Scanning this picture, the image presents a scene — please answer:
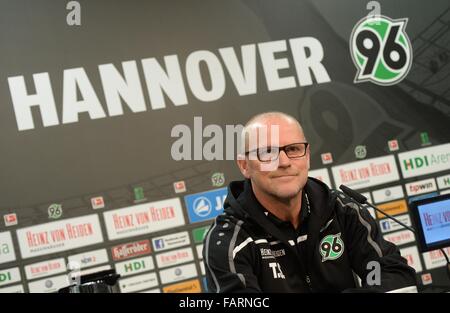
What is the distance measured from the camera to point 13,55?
11.4 feet

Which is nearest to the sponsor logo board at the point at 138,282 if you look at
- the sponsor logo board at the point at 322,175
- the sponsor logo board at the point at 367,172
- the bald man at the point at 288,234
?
the sponsor logo board at the point at 322,175

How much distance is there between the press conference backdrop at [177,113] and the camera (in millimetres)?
3445

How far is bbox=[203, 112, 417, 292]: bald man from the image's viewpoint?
1.78 metres

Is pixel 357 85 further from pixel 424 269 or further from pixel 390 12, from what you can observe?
pixel 424 269

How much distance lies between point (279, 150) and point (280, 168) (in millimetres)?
69

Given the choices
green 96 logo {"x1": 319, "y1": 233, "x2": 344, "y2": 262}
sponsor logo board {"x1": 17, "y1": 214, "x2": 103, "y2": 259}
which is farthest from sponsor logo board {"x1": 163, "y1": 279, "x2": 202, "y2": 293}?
green 96 logo {"x1": 319, "y1": 233, "x2": 344, "y2": 262}

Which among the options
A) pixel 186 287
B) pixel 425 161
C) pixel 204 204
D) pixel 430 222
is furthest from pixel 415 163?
pixel 430 222

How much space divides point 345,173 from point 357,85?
2.05ft

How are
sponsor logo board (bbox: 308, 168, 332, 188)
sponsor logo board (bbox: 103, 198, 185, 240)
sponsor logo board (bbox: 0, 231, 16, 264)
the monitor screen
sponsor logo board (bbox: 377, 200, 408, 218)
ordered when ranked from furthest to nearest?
sponsor logo board (bbox: 377, 200, 408, 218) < sponsor logo board (bbox: 308, 168, 332, 188) < sponsor logo board (bbox: 103, 198, 185, 240) < sponsor logo board (bbox: 0, 231, 16, 264) < the monitor screen

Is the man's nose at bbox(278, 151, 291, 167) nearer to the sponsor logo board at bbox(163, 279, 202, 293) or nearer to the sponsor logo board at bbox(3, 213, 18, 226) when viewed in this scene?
the sponsor logo board at bbox(163, 279, 202, 293)

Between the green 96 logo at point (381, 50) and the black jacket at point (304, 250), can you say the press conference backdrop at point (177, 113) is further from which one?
the black jacket at point (304, 250)

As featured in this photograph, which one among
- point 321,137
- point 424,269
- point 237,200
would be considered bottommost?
point 424,269

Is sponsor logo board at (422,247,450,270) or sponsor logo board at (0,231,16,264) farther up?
sponsor logo board at (0,231,16,264)
